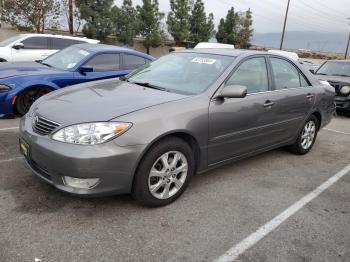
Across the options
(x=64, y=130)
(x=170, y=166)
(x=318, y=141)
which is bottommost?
(x=318, y=141)

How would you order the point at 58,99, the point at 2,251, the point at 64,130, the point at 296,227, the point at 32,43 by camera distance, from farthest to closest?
the point at 32,43
the point at 58,99
the point at 296,227
the point at 64,130
the point at 2,251

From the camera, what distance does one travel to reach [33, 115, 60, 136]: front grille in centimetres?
308

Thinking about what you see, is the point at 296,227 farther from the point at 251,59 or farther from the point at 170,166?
the point at 251,59

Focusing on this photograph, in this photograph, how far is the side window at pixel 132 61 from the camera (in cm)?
739

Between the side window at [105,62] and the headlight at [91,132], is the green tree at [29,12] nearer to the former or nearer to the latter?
the side window at [105,62]

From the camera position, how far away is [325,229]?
3.21 metres

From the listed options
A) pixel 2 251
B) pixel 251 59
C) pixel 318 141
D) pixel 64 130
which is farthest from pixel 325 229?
pixel 318 141

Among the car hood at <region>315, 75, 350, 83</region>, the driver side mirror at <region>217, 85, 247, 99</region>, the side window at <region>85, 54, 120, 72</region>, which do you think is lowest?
the car hood at <region>315, 75, 350, 83</region>

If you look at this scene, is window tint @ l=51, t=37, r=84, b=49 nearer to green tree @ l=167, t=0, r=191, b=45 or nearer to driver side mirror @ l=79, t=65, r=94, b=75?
driver side mirror @ l=79, t=65, r=94, b=75

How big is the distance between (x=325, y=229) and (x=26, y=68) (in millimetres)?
5581

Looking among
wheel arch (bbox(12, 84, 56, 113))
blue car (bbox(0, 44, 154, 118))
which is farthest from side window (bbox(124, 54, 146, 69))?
wheel arch (bbox(12, 84, 56, 113))

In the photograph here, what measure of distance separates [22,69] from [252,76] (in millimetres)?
4271

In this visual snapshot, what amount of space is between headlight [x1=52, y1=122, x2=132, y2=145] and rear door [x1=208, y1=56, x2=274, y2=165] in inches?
41.6

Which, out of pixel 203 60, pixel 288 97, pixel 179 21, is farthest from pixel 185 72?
pixel 179 21
